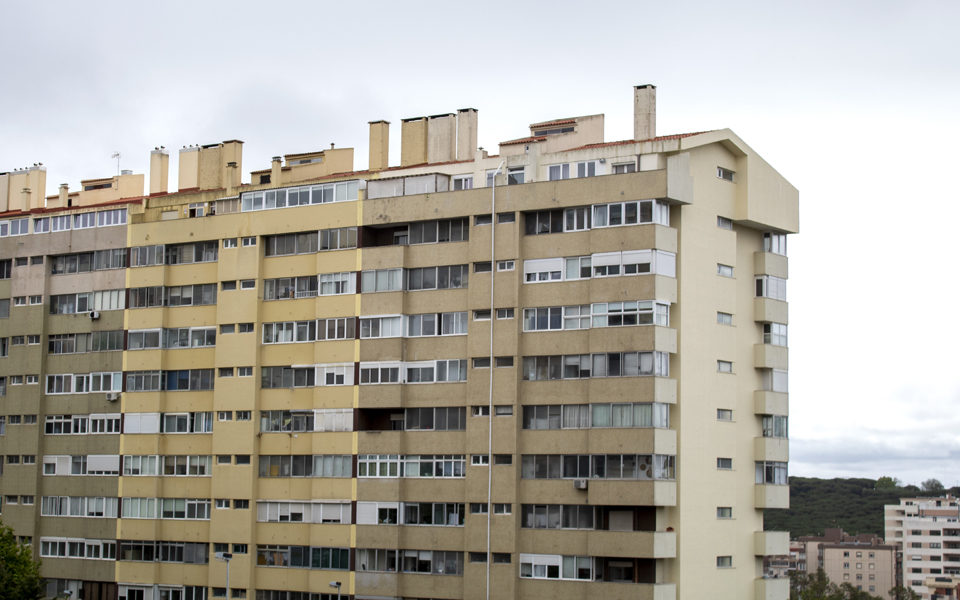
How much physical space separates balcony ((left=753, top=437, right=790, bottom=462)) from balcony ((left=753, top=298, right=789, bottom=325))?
6.54 metres

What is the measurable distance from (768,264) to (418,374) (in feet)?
67.0

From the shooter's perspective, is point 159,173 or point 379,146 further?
point 159,173

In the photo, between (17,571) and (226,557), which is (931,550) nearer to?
(226,557)

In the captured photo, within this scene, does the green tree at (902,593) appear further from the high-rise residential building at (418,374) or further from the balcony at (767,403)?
the balcony at (767,403)

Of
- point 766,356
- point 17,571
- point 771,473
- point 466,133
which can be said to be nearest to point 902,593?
point 771,473

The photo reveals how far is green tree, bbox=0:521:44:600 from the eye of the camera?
64.1 m

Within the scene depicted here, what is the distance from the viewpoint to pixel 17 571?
231 feet

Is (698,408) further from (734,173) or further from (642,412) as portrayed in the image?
(734,173)

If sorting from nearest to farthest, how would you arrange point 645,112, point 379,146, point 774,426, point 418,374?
point 645,112 < point 418,374 < point 774,426 < point 379,146

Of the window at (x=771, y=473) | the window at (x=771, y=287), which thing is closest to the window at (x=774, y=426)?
the window at (x=771, y=473)

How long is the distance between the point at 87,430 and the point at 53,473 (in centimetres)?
397

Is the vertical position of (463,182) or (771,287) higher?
(463,182)

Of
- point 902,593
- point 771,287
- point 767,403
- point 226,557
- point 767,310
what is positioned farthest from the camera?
point 902,593

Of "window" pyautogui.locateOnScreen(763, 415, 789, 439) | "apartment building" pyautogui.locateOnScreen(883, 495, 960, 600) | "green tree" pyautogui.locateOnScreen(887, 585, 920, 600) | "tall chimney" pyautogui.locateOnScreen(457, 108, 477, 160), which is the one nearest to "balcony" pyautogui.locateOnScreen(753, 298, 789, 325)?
"window" pyautogui.locateOnScreen(763, 415, 789, 439)
